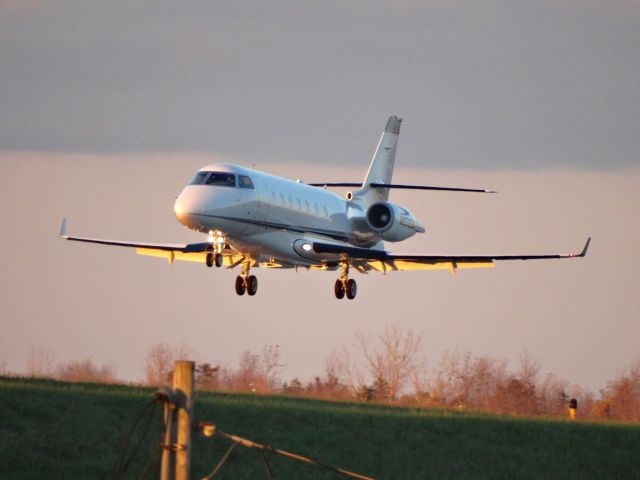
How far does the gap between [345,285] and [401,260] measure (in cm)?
177

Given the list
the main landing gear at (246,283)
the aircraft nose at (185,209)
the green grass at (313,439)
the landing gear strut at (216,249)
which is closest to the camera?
the green grass at (313,439)

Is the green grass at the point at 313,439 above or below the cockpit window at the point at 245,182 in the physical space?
below

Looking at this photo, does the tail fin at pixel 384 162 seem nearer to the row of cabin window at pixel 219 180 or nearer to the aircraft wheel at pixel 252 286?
the aircraft wheel at pixel 252 286

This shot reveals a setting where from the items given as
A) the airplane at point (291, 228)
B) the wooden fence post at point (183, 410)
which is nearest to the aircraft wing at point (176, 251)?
the airplane at point (291, 228)

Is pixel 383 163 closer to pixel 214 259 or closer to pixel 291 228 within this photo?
pixel 291 228

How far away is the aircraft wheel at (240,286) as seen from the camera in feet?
131

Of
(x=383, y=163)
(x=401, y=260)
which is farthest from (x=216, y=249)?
(x=383, y=163)

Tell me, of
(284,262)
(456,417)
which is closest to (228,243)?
(284,262)

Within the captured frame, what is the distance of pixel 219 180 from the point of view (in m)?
36.3

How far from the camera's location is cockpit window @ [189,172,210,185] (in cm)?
3625

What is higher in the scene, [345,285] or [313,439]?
[345,285]

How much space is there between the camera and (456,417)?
101ft

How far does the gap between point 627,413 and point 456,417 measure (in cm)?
1282

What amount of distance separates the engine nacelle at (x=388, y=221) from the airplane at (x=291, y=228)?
29 mm
